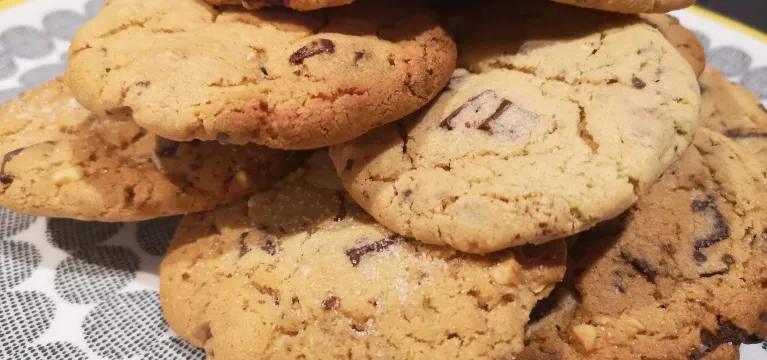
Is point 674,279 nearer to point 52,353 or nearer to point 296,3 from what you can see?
point 296,3

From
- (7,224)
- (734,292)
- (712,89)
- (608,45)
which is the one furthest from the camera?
(712,89)

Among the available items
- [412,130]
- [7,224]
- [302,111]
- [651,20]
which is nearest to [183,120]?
[302,111]

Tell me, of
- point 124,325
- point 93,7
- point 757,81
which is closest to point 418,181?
point 124,325

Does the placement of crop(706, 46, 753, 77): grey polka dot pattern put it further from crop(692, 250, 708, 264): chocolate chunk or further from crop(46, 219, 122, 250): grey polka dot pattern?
crop(46, 219, 122, 250): grey polka dot pattern

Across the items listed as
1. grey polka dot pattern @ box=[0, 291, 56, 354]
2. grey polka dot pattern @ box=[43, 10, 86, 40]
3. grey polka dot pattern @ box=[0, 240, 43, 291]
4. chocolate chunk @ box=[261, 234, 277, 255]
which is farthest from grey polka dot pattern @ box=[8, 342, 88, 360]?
grey polka dot pattern @ box=[43, 10, 86, 40]

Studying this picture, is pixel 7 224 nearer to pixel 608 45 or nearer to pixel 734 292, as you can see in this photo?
pixel 608 45

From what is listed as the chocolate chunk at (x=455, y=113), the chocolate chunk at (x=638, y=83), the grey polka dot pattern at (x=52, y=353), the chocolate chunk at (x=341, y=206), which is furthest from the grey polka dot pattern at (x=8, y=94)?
the chocolate chunk at (x=638, y=83)
